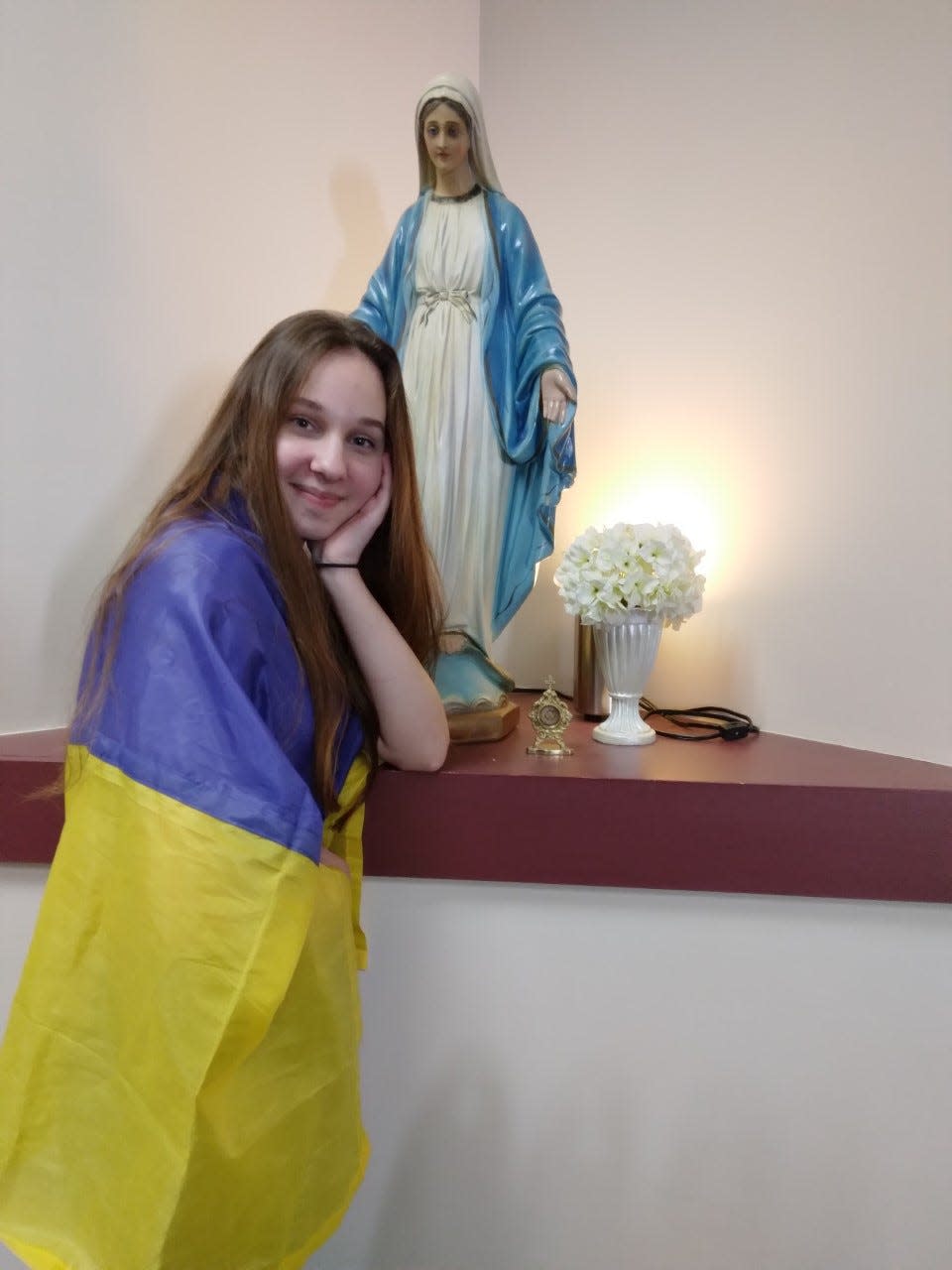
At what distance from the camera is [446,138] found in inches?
42.9

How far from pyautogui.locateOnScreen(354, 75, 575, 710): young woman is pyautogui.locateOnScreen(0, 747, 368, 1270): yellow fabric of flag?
0.48 m

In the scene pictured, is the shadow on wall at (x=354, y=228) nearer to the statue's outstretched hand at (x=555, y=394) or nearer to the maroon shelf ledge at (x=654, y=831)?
the statue's outstretched hand at (x=555, y=394)

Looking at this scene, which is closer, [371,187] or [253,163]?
[253,163]

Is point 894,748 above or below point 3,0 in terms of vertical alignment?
below

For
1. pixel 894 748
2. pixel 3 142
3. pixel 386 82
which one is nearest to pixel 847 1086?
pixel 894 748

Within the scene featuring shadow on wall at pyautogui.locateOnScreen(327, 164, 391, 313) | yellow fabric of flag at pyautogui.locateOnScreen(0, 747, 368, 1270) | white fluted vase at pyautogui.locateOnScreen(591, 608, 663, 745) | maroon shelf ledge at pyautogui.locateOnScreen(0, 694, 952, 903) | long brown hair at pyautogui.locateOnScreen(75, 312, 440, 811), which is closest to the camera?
yellow fabric of flag at pyautogui.locateOnScreen(0, 747, 368, 1270)

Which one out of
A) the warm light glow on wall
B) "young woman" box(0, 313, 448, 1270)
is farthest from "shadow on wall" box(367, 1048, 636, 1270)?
the warm light glow on wall

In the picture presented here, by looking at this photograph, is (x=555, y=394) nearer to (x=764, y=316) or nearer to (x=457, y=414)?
(x=457, y=414)

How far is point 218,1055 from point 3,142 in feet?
3.73

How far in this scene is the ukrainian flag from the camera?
0.59m

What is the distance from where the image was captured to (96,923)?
66 centimetres

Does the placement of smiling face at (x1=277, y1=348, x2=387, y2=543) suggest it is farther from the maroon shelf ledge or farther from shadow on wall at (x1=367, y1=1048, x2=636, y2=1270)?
shadow on wall at (x1=367, y1=1048, x2=636, y2=1270)

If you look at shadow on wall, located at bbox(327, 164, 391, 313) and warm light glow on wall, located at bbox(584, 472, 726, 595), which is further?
shadow on wall, located at bbox(327, 164, 391, 313)

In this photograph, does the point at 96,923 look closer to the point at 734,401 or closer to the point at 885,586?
the point at 885,586
